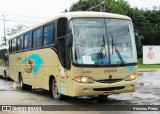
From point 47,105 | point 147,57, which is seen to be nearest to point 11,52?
point 47,105

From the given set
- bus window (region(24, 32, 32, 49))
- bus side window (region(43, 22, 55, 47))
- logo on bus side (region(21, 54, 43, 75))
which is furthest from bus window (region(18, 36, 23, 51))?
bus side window (region(43, 22, 55, 47))

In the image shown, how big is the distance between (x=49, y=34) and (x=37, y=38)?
2.11 metres

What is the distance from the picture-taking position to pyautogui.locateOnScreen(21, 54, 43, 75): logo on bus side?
57.4 ft

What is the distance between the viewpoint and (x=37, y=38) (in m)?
17.8

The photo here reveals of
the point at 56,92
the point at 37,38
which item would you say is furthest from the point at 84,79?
the point at 37,38

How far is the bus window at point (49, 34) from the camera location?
1534 centimetres

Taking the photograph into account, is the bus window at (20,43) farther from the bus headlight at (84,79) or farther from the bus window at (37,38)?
the bus headlight at (84,79)

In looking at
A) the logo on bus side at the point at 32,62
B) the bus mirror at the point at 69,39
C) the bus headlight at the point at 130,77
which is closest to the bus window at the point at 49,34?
the logo on bus side at the point at 32,62

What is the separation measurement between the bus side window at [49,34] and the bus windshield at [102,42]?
2117 millimetres

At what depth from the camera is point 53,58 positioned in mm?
15258

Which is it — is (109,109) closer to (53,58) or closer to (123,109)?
(123,109)

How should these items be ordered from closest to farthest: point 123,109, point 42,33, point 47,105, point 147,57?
point 123,109 < point 47,105 < point 42,33 < point 147,57

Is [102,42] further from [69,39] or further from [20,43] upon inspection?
[20,43]

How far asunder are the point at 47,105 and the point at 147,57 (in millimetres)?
45452
